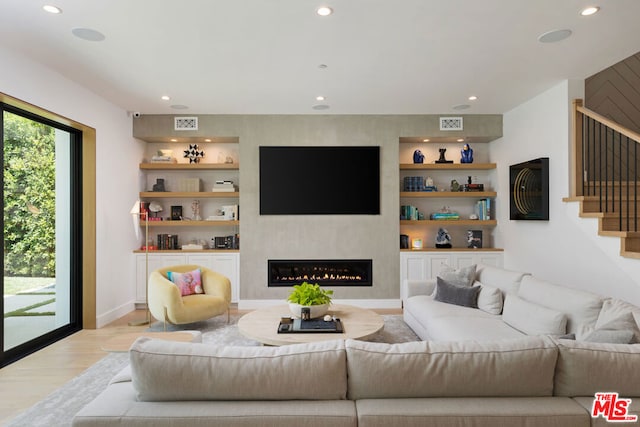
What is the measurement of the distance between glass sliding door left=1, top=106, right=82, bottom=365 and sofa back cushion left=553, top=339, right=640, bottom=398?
4.39 metres

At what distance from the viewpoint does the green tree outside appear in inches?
145

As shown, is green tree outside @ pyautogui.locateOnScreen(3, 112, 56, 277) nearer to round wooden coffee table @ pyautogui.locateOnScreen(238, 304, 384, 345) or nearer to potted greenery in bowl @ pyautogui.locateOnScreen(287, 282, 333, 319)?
round wooden coffee table @ pyautogui.locateOnScreen(238, 304, 384, 345)

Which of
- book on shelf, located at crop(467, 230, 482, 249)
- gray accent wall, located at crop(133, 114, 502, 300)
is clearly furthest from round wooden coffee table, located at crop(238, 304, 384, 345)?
book on shelf, located at crop(467, 230, 482, 249)

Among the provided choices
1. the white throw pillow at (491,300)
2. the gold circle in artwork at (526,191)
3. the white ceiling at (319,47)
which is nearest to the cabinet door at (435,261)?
the gold circle in artwork at (526,191)

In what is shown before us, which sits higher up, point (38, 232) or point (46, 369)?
point (38, 232)

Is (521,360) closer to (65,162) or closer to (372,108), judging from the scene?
(372,108)

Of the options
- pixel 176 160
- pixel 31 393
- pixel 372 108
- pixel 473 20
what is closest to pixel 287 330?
pixel 31 393

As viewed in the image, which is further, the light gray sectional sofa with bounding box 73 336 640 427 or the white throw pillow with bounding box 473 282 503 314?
the white throw pillow with bounding box 473 282 503 314

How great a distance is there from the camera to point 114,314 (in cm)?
511

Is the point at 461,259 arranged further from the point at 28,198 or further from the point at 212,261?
the point at 28,198

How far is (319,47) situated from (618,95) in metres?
4.36

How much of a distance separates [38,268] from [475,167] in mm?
5842

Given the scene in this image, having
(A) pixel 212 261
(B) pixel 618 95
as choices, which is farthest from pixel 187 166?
(B) pixel 618 95

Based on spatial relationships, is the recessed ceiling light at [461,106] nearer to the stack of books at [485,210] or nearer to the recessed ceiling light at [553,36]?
the stack of books at [485,210]
